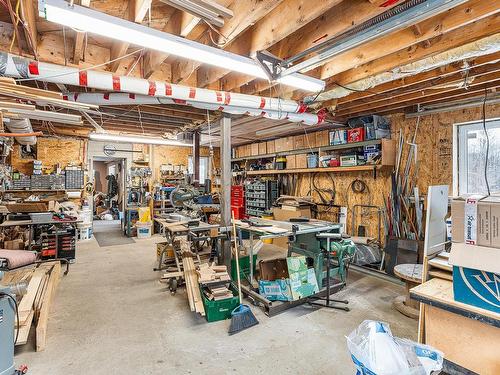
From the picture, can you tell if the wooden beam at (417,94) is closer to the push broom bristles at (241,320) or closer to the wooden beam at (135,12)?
the wooden beam at (135,12)

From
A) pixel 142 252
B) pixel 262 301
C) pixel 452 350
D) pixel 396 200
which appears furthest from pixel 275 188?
pixel 452 350

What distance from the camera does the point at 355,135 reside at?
4992 mm

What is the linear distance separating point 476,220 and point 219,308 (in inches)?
96.9

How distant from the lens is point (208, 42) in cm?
254

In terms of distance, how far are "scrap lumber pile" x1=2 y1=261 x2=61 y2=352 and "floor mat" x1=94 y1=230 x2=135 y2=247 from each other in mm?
2693

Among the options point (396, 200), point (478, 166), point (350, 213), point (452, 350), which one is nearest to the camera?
point (452, 350)

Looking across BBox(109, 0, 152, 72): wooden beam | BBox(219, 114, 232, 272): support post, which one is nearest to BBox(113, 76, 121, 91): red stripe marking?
BBox(109, 0, 152, 72): wooden beam

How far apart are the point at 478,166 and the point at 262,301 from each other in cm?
370

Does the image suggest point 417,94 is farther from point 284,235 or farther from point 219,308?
point 219,308

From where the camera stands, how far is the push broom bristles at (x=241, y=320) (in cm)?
275

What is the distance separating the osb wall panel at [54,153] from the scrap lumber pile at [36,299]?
409cm

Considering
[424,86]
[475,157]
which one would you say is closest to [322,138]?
[424,86]

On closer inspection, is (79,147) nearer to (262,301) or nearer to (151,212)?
(151,212)

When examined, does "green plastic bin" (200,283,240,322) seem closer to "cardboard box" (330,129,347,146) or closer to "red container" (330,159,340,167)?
"red container" (330,159,340,167)
